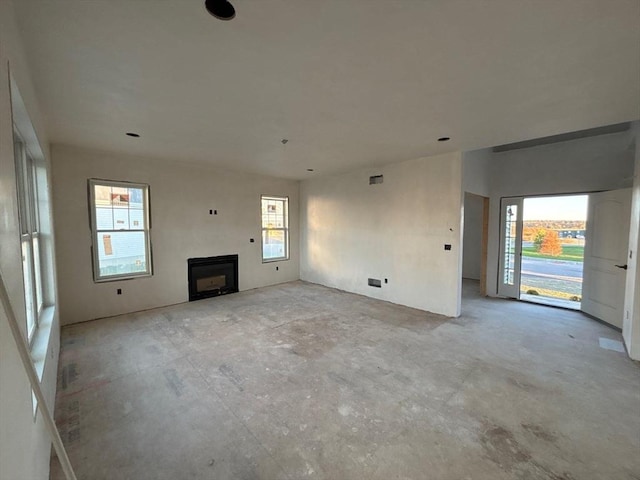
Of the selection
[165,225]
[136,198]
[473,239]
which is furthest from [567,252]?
[136,198]

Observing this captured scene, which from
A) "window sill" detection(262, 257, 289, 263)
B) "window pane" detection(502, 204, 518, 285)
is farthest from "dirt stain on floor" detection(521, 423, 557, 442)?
"window sill" detection(262, 257, 289, 263)

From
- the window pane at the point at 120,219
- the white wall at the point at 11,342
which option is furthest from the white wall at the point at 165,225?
the white wall at the point at 11,342

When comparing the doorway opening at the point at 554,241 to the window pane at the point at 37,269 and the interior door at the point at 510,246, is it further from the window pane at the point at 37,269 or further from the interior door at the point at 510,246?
the window pane at the point at 37,269

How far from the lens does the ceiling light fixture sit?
140cm

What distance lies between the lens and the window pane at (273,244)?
21.7 ft

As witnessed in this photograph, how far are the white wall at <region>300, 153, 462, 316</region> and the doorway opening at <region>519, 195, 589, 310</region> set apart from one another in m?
2.20

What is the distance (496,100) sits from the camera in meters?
2.48

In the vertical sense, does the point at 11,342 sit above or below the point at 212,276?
above

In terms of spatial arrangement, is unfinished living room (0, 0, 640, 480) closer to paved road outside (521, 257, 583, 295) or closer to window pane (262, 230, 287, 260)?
paved road outside (521, 257, 583, 295)

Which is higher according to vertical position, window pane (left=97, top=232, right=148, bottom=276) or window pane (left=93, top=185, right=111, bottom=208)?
window pane (left=93, top=185, right=111, bottom=208)

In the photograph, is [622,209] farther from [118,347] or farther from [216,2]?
[118,347]

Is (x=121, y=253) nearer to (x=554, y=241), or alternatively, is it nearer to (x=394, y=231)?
(x=394, y=231)

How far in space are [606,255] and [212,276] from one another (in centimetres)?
693

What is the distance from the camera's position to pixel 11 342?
108 centimetres
